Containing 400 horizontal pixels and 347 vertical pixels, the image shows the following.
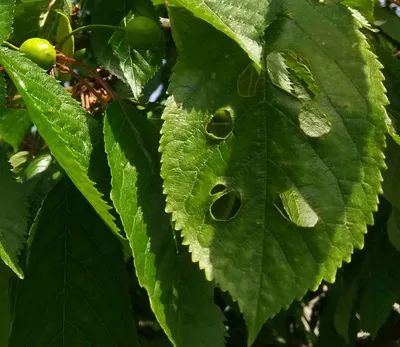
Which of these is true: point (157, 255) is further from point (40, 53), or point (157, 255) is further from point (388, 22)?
point (388, 22)

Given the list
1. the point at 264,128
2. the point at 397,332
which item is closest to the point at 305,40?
the point at 264,128

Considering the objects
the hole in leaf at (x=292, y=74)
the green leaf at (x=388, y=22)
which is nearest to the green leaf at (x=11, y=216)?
the hole in leaf at (x=292, y=74)

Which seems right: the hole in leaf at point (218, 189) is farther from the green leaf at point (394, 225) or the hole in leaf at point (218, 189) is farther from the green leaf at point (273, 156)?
the green leaf at point (394, 225)

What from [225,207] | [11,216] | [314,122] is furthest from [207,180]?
[11,216]

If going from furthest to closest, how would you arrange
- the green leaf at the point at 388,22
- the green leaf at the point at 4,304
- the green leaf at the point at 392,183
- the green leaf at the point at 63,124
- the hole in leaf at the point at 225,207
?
the green leaf at the point at 388,22, the green leaf at the point at 392,183, the green leaf at the point at 4,304, the hole in leaf at the point at 225,207, the green leaf at the point at 63,124

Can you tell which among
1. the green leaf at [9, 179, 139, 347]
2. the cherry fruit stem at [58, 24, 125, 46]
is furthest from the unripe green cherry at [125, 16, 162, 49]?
the green leaf at [9, 179, 139, 347]

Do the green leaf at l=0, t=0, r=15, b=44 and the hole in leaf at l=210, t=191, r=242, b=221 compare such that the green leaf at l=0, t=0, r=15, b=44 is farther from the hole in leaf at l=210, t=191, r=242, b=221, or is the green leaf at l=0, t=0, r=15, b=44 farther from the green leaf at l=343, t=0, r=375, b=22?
the green leaf at l=343, t=0, r=375, b=22
